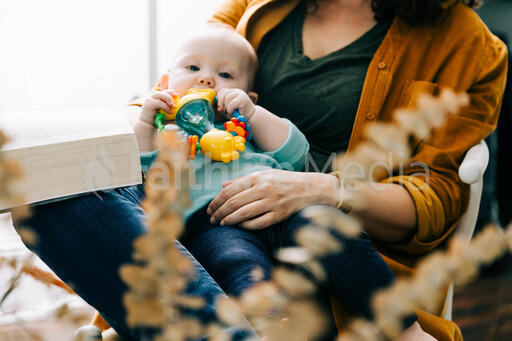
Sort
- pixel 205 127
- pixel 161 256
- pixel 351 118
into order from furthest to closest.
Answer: pixel 351 118
pixel 205 127
pixel 161 256

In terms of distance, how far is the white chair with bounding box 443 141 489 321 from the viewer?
3.06 feet

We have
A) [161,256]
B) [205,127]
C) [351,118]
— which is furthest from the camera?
[351,118]

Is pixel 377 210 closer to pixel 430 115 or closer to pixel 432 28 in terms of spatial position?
pixel 432 28

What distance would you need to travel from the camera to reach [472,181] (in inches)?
36.8

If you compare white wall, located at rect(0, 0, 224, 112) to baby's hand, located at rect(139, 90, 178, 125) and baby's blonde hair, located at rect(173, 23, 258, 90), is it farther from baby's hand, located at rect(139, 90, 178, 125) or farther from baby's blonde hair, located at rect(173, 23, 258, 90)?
baby's hand, located at rect(139, 90, 178, 125)

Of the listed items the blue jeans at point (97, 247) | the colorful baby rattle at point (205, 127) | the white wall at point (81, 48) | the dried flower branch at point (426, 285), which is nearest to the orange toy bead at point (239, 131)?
the colorful baby rattle at point (205, 127)

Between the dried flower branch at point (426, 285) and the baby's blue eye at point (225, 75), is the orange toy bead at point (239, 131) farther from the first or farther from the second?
the dried flower branch at point (426, 285)

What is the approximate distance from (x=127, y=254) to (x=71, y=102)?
2.17m

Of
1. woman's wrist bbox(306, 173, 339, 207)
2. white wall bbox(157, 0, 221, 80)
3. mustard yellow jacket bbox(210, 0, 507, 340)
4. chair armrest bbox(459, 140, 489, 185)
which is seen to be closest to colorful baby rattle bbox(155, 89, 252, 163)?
woman's wrist bbox(306, 173, 339, 207)

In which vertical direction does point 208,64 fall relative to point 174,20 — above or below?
above

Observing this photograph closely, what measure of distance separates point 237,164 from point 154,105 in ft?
0.66

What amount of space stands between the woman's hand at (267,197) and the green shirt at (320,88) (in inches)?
7.1

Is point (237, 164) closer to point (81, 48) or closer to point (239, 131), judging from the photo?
point (239, 131)

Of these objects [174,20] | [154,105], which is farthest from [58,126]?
[174,20]
